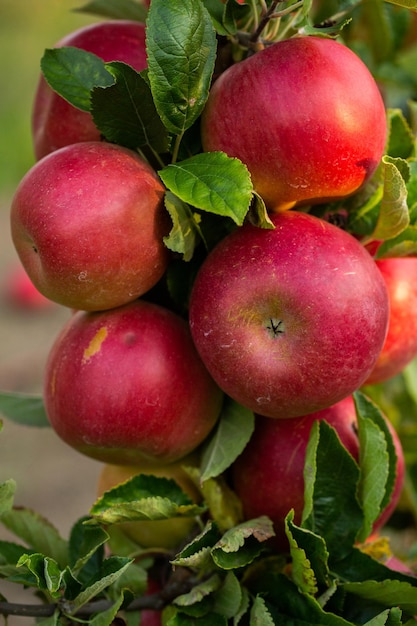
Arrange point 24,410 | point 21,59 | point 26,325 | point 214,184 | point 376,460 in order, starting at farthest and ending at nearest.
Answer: point 21,59 → point 26,325 → point 24,410 → point 376,460 → point 214,184

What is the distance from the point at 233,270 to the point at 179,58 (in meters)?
0.20

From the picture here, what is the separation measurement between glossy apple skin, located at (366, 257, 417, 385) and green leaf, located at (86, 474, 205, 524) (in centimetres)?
26

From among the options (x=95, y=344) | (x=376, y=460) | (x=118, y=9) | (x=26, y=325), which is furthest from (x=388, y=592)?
(x=26, y=325)

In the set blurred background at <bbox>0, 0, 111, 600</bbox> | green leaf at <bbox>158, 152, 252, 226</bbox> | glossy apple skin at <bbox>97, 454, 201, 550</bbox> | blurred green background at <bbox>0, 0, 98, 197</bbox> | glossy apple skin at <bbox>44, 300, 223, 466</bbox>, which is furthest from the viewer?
blurred green background at <bbox>0, 0, 98, 197</bbox>

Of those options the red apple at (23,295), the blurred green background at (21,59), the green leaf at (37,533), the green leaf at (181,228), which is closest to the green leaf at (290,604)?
the green leaf at (37,533)

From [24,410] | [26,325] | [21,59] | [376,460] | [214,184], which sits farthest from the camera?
[21,59]

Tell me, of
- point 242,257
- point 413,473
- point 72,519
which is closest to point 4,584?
point 72,519

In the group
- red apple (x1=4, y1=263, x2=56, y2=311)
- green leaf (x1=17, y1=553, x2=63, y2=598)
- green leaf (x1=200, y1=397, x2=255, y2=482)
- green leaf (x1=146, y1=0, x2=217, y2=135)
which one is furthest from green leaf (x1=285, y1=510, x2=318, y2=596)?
red apple (x1=4, y1=263, x2=56, y2=311)

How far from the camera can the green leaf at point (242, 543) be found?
71 centimetres

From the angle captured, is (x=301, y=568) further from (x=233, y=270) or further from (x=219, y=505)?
(x=233, y=270)

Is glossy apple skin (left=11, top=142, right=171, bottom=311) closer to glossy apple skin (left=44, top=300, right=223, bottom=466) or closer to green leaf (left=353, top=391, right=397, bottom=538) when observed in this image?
glossy apple skin (left=44, top=300, right=223, bottom=466)

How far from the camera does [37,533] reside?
0.88 m

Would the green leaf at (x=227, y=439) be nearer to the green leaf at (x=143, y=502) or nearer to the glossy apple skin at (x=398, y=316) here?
the green leaf at (x=143, y=502)

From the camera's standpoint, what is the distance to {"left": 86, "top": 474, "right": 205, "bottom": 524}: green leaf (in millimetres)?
725
